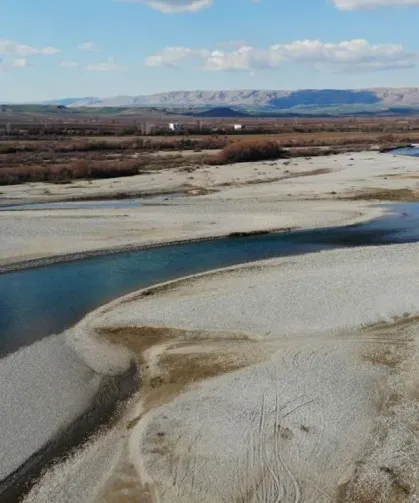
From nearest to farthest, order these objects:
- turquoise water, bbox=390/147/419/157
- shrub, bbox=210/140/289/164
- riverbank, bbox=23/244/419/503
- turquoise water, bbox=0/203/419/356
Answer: riverbank, bbox=23/244/419/503, turquoise water, bbox=0/203/419/356, shrub, bbox=210/140/289/164, turquoise water, bbox=390/147/419/157

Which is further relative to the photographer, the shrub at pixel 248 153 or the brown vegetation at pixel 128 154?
the shrub at pixel 248 153

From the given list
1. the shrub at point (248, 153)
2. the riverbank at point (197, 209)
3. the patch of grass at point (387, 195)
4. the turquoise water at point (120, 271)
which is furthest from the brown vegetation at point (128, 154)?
the turquoise water at point (120, 271)

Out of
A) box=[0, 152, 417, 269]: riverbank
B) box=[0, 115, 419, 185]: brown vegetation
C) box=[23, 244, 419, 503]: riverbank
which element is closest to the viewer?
box=[23, 244, 419, 503]: riverbank

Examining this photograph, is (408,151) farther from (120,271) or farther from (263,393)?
(263,393)

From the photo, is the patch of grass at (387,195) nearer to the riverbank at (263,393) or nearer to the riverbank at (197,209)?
the riverbank at (197,209)

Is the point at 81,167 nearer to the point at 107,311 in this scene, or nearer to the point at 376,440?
the point at 107,311

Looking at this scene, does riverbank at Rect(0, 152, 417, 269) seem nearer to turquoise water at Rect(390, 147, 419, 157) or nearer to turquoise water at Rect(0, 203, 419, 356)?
turquoise water at Rect(0, 203, 419, 356)

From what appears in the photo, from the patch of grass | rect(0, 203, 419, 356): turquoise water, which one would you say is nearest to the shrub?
the patch of grass
